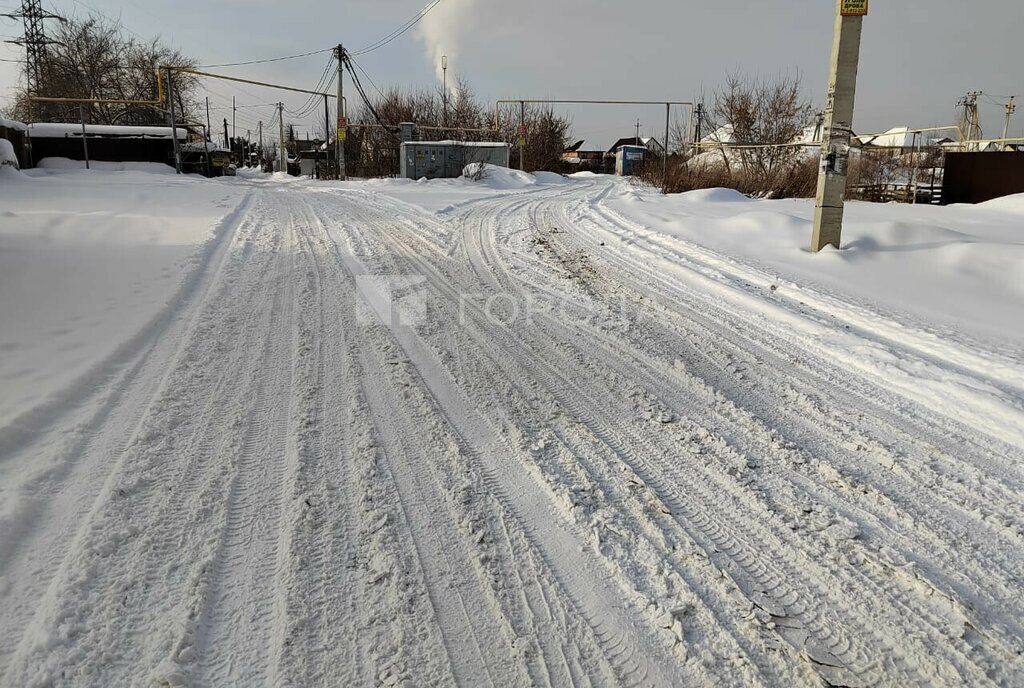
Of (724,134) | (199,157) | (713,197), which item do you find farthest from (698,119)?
(199,157)

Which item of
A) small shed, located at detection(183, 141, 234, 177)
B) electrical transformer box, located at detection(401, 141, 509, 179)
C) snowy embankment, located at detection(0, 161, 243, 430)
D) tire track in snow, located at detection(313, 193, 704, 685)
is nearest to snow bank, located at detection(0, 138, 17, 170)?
snowy embankment, located at detection(0, 161, 243, 430)

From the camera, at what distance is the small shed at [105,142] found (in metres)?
28.6

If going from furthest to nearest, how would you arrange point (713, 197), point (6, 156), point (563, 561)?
point (6, 156) < point (713, 197) < point (563, 561)

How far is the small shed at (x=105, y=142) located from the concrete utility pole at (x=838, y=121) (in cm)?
2854

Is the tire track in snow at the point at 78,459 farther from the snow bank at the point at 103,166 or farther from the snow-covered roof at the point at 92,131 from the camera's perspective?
the snow-covered roof at the point at 92,131

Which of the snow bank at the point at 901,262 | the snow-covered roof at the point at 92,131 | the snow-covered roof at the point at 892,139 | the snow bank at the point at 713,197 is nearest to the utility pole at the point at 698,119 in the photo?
the snow-covered roof at the point at 892,139

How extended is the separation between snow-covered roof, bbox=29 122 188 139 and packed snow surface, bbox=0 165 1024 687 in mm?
28015

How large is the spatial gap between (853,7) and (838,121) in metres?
1.28

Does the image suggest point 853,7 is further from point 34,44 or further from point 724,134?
point 34,44

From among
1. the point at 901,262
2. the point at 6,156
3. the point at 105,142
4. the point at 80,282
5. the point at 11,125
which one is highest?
the point at 105,142

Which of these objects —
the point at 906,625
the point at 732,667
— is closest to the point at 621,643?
the point at 732,667

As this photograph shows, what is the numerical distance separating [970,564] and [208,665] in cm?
271

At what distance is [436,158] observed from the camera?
2950 cm

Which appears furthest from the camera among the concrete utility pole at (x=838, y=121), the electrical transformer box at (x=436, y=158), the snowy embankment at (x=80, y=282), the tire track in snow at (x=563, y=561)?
the electrical transformer box at (x=436, y=158)
